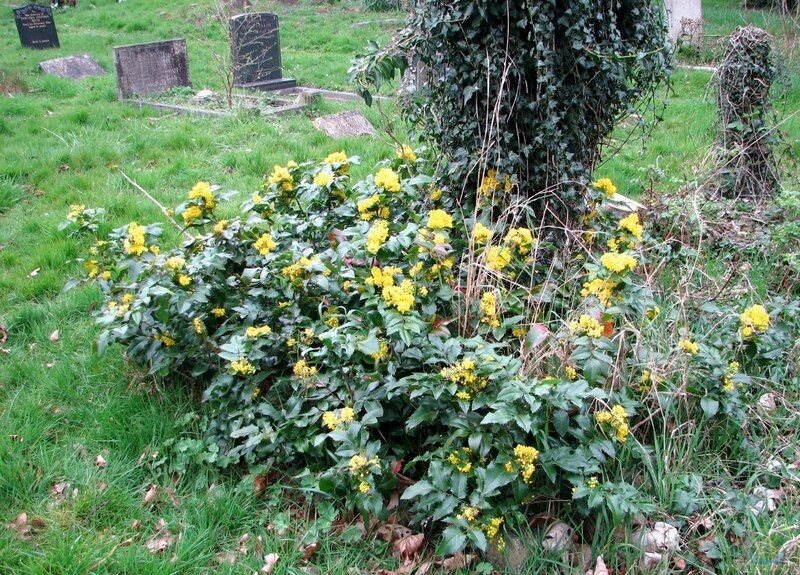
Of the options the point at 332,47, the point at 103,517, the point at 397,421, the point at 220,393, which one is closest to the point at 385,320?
the point at 397,421

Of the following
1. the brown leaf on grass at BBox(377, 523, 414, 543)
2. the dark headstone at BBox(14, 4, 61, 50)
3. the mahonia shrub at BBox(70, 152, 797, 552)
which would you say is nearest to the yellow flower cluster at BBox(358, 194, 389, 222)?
the mahonia shrub at BBox(70, 152, 797, 552)

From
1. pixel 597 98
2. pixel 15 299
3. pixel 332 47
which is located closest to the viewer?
pixel 597 98

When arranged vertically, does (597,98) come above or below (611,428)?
above

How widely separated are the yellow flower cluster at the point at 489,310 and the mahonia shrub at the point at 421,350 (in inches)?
0.4

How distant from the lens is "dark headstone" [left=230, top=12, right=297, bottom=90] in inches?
409

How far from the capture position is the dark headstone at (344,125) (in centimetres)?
784

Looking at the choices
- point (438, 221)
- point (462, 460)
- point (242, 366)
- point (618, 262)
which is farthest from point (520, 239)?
point (242, 366)

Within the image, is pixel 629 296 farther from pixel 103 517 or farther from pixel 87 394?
pixel 87 394

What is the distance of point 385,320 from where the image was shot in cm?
278

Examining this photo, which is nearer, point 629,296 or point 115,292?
point 629,296

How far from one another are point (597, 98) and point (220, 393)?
253cm

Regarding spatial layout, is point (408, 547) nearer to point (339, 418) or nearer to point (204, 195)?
point (339, 418)

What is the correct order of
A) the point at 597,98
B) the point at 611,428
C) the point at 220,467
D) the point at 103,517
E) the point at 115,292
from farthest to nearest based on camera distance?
1. the point at 597,98
2. the point at 115,292
3. the point at 220,467
4. the point at 103,517
5. the point at 611,428

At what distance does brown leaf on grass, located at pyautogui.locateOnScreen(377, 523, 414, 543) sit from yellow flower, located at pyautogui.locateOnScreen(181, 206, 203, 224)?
1.77 metres
